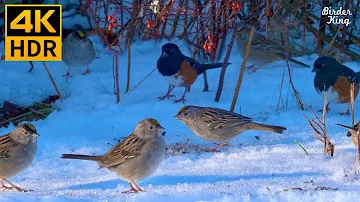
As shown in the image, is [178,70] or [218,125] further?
[178,70]

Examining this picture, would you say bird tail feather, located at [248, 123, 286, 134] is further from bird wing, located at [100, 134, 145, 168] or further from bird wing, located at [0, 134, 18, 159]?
bird wing, located at [0, 134, 18, 159]

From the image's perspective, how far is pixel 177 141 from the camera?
6.15 m

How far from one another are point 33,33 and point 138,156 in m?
3.57

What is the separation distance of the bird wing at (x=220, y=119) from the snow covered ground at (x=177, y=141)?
220 mm

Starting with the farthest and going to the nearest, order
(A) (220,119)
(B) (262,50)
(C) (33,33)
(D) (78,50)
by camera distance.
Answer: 1. (B) (262,50)
2. (D) (78,50)
3. (C) (33,33)
4. (A) (220,119)

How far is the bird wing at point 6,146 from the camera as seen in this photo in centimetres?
494

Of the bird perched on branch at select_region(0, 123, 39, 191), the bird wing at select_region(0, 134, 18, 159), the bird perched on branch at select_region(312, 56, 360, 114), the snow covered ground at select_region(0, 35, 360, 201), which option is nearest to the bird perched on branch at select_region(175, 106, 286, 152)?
the snow covered ground at select_region(0, 35, 360, 201)

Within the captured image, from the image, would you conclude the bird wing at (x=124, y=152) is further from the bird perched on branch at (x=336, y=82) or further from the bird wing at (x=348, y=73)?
the bird wing at (x=348, y=73)

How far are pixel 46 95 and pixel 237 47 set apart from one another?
2.73 metres

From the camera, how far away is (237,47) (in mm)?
9070

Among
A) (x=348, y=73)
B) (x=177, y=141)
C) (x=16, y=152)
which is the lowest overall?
(x=177, y=141)

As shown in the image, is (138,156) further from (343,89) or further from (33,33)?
(33,33)

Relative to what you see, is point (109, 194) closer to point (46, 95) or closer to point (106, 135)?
point (106, 135)

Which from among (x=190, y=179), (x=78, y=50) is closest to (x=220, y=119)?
(x=190, y=179)
